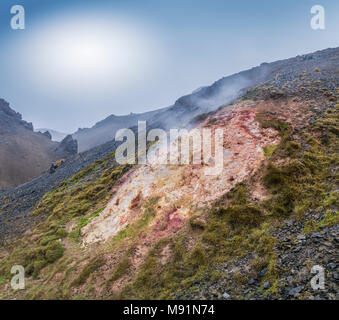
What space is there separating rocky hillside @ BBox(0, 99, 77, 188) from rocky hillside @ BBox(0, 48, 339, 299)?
69899 millimetres

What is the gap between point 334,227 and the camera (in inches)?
269

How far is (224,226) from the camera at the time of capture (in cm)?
976

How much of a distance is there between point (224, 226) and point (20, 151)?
109 meters

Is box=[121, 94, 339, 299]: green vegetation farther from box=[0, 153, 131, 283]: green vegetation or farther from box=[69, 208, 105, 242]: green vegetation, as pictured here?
box=[69, 208, 105, 242]: green vegetation

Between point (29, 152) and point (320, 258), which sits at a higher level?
point (29, 152)

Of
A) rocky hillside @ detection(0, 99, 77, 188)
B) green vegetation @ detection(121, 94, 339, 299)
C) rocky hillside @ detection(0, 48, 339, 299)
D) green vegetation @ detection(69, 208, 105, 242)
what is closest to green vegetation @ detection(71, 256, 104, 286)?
rocky hillside @ detection(0, 48, 339, 299)

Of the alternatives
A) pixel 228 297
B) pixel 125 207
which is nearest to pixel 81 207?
pixel 125 207

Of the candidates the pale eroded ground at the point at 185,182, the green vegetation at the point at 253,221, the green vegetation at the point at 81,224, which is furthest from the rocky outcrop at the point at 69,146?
the green vegetation at the point at 253,221

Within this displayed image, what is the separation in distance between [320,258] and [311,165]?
5.69 m

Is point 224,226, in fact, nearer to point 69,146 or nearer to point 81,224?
point 81,224

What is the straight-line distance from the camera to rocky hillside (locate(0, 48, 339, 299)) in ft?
23.1

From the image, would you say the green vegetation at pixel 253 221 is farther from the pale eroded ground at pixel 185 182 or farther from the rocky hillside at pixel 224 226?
the pale eroded ground at pixel 185 182

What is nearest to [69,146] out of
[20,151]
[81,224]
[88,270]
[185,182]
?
[20,151]
